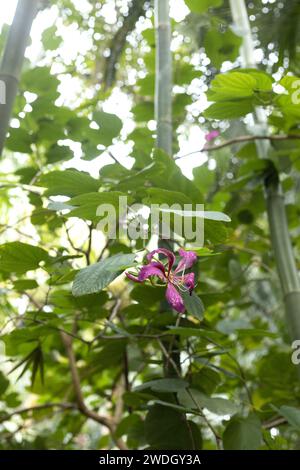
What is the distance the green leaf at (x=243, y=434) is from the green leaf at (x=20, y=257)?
31cm

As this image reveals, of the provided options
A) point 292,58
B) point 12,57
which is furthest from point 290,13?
point 12,57

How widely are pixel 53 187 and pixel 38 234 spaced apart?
566 mm

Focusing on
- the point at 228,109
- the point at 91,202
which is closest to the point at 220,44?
the point at 228,109

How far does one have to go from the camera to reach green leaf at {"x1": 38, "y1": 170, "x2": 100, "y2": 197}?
51 centimetres

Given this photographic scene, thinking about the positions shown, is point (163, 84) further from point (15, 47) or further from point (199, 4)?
point (15, 47)

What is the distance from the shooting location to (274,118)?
69cm

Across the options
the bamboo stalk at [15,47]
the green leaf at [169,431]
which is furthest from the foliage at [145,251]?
the bamboo stalk at [15,47]

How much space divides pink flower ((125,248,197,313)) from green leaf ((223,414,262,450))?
0.78 ft

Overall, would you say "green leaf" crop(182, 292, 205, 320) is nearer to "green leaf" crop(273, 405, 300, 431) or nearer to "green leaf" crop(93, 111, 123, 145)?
"green leaf" crop(273, 405, 300, 431)

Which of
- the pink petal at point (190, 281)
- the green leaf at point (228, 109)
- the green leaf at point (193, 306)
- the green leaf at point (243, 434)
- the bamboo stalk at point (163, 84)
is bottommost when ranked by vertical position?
the green leaf at point (243, 434)

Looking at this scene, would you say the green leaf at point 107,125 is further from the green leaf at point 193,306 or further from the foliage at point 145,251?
the green leaf at point 193,306

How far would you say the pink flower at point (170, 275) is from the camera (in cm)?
41

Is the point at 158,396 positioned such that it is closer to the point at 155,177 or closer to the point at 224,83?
the point at 155,177

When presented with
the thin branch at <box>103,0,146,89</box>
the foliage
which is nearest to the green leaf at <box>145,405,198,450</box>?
the foliage
